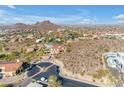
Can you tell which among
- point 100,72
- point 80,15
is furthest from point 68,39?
point 100,72

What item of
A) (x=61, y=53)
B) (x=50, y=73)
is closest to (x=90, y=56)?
(x=61, y=53)

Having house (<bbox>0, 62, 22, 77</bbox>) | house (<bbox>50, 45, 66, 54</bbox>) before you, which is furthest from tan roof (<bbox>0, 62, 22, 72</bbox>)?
house (<bbox>50, 45, 66, 54</bbox>)

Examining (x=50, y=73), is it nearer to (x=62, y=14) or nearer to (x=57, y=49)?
(x=57, y=49)

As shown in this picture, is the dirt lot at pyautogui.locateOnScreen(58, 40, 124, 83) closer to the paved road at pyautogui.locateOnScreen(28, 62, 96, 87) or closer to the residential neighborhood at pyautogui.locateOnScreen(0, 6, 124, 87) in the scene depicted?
the residential neighborhood at pyautogui.locateOnScreen(0, 6, 124, 87)

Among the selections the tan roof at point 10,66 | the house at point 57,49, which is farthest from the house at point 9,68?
the house at point 57,49

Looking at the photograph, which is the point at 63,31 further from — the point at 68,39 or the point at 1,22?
the point at 1,22

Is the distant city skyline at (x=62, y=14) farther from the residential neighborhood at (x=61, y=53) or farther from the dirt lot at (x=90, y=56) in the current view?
the dirt lot at (x=90, y=56)
